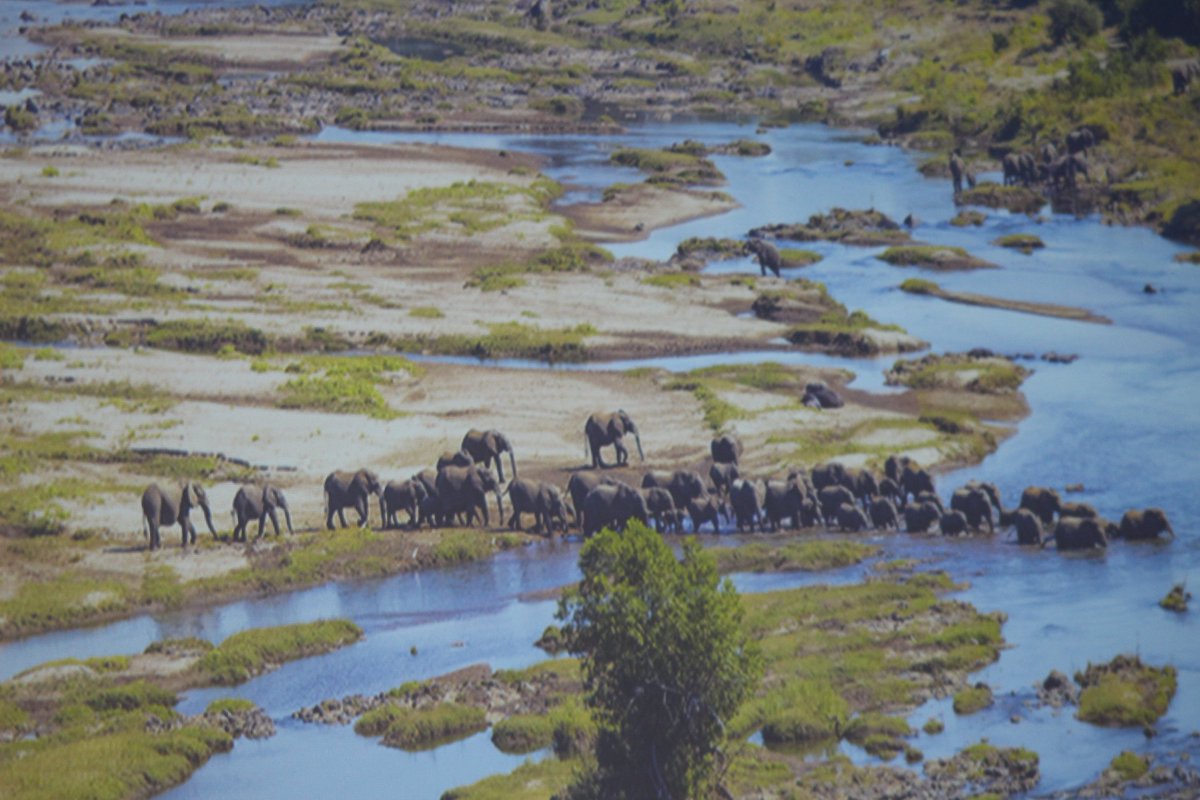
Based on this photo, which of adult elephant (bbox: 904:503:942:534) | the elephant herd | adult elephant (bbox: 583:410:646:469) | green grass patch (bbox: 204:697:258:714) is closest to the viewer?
green grass patch (bbox: 204:697:258:714)

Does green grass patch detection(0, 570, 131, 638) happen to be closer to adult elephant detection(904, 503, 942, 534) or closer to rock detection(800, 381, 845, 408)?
adult elephant detection(904, 503, 942, 534)

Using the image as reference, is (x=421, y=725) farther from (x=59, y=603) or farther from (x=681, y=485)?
(x=681, y=485)

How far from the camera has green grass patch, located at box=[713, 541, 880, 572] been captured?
144 ft

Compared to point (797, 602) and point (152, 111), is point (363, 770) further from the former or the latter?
point (152, 111)

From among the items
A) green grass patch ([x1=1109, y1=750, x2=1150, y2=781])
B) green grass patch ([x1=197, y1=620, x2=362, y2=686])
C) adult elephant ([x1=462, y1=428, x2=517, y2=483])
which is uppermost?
adult elephant ([x1=462, y1=428, x2=517, y2=483])

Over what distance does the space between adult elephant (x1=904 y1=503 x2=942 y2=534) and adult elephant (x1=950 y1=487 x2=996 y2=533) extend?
615mm

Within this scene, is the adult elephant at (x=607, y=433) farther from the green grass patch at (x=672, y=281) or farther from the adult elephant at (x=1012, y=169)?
the adult elephant at (x=1012, y=169)

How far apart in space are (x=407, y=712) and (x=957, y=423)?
24292mm

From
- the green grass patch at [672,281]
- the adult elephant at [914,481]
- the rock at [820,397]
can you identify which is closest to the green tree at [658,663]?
the adult elephant at [914,481]

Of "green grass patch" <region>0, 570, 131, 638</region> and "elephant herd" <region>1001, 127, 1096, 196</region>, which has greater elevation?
"elephant herd" <region>1001, 127, 1096, 196</region>

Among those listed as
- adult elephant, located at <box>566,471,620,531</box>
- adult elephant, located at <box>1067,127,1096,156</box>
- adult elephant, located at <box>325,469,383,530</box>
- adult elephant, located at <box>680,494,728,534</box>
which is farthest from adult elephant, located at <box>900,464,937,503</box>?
adult elephant, located at <box>1067,127,1096,156</box>

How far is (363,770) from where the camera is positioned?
33.9 m

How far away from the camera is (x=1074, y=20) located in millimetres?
116312

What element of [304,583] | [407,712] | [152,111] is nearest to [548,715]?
[407,712]
